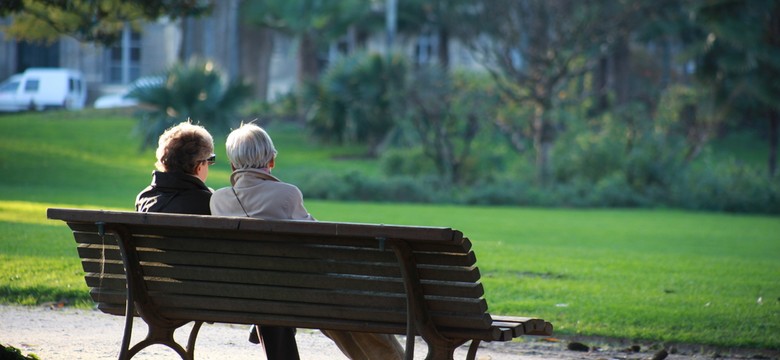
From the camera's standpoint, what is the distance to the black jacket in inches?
210

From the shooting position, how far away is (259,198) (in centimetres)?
504

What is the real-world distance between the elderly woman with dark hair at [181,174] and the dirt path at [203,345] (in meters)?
1.27

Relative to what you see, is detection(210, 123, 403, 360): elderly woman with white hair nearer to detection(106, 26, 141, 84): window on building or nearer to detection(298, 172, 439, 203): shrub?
detection(298, 172, 439, 203): shrub

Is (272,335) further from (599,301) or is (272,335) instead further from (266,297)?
(599,301)

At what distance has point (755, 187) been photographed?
22.2 metres

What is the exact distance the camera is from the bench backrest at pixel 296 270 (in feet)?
14.7

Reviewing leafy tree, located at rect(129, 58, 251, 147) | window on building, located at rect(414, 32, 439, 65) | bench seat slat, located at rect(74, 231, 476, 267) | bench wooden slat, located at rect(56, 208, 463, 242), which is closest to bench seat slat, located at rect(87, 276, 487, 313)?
bench seat slat, located at rect(74, 231, 476, 267)

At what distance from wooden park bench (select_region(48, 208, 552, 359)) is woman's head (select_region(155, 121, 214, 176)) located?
1.39ft

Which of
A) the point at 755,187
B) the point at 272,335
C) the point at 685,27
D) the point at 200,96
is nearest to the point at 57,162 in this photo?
the point at 200,96

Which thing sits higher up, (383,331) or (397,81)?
(397,81)

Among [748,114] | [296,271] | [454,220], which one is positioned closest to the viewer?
[296,271]

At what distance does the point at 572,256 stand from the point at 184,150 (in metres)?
7.19

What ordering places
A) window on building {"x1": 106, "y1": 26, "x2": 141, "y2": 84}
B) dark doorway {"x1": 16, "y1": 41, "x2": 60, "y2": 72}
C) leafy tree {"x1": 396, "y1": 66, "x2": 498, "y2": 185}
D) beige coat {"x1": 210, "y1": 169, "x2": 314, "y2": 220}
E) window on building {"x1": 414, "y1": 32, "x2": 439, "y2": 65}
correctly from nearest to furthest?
beige coat {"x1": 210, "y1": 169, "x2": 314, "y2": 220} → leafy tree {"x1": 396, "y1": 66, "x2": 498, "y2": 185} → dark doorway {"x1": 16, "y1": 41, "x2": 60, "y2": 72} → window on building {"x1": 106, "y1": 26, "x2": 141, "y2": 84} → window on building {"x1": 414, "y1": 32, "x2": 439, "y2": 65}

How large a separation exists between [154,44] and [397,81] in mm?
25184
